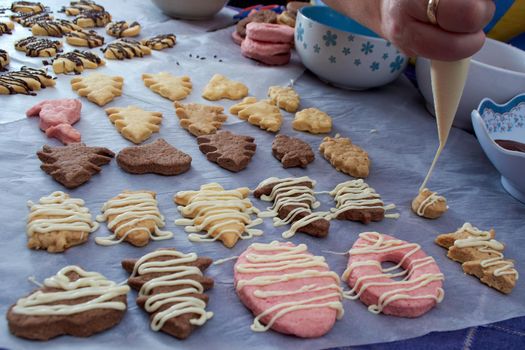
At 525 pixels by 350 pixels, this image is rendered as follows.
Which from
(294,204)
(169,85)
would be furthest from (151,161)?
(169,85)

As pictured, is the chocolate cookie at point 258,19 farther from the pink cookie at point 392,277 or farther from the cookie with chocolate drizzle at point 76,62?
the pink cookie at point 392,277

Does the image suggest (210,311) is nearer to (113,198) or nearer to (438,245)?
(113,198)

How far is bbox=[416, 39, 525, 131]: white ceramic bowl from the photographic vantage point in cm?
192

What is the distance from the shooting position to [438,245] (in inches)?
59.0

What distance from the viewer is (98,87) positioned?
1984 millimetres

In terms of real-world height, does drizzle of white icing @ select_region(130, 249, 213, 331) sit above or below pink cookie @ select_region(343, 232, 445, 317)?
above

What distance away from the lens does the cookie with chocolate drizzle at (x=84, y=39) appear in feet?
7.70

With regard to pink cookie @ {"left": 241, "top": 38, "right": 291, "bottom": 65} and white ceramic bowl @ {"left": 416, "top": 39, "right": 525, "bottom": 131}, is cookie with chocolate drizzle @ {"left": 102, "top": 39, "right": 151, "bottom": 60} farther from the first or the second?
white ceramic bowl @ {"left": 416, "top": 39, "right": 525, "bottom": 131}

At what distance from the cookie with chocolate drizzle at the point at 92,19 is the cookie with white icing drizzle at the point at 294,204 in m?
1.46

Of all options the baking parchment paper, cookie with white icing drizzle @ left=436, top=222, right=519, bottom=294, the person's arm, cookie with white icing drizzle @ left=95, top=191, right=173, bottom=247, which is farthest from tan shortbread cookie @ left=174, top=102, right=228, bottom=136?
cookie with white icing drizzle @ left=436, top=222, right=519, bottom=294

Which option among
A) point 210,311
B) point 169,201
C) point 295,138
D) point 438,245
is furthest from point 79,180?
point 438,245

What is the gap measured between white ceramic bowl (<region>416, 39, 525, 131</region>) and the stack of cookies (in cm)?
64

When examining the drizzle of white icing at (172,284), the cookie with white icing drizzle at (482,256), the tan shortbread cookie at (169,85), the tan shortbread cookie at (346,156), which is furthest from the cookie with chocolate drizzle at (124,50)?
the cookie with white icing drizzle at (482,256)

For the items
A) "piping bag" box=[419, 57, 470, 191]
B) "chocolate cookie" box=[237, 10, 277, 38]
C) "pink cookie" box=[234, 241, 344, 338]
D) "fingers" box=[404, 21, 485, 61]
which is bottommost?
"pink cookie" box=[234, 241, 344, 338]
